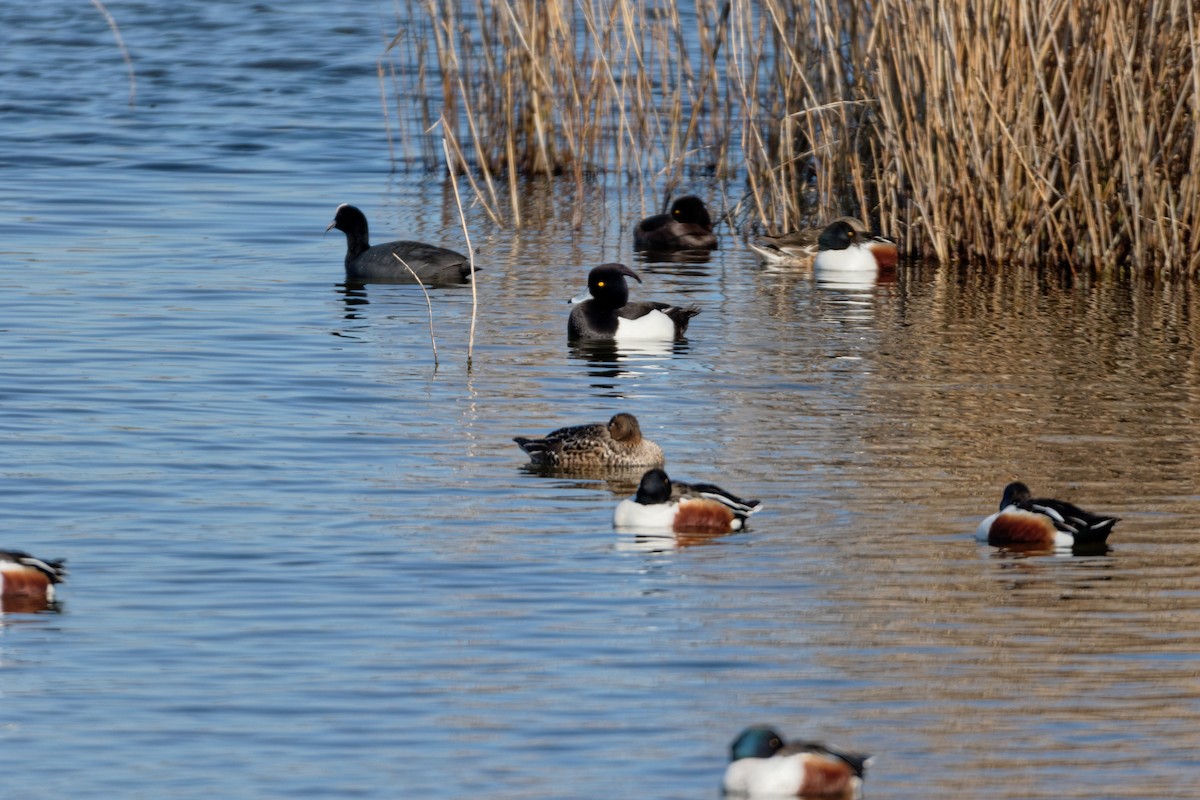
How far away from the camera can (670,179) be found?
20375 millimetres

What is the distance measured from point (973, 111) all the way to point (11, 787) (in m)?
11.4

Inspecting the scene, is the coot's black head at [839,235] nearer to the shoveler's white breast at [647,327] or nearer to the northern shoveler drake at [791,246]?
the northern shoveler drake at [791,246]

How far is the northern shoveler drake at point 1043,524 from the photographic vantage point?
9312mm

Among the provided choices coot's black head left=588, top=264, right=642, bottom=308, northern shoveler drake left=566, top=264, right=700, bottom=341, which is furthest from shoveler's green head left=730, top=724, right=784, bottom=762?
coot's black head left=588, top=264, right=642, bottom=308

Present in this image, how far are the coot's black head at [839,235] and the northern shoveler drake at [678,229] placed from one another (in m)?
1.62

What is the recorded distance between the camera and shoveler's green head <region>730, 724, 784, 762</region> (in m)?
6.24

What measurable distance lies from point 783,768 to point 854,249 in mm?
11802

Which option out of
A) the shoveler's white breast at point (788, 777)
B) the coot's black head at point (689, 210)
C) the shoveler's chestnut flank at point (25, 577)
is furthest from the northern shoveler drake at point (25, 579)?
the coot's black head at point (689, 210)

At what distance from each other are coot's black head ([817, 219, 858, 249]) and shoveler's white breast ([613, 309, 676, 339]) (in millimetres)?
2897

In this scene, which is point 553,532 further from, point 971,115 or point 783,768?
point 971,115

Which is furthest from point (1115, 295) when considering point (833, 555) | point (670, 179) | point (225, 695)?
point (225, 695)

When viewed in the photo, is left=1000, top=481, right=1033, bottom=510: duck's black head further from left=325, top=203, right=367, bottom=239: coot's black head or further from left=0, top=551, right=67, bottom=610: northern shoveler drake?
left=325, top=203, right=367, bottom=239: coot's black head

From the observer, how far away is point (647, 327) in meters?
15.2

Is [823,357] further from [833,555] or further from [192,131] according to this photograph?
[192,131]
